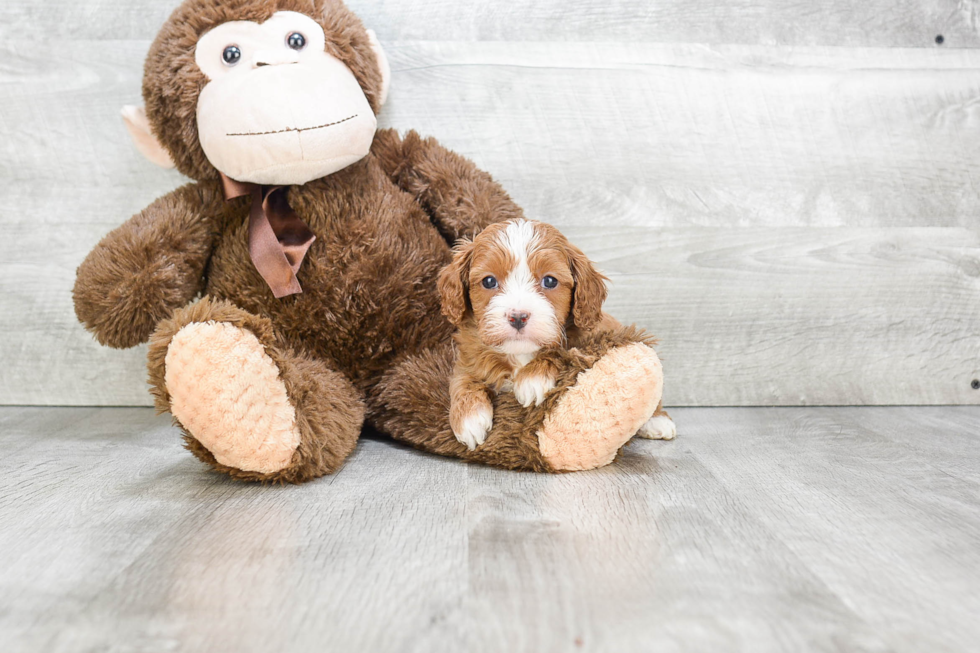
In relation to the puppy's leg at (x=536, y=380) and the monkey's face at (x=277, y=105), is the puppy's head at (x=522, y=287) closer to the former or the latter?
the puppy's leg at (x=536, y=380)

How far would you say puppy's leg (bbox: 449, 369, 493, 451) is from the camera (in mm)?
984

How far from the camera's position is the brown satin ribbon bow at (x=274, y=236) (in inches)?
43.3

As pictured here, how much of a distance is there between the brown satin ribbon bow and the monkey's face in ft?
0.12

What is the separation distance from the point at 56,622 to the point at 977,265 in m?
1.53

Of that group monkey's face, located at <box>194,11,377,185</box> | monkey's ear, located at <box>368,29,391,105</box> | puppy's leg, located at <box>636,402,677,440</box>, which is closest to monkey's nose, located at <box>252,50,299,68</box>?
monkey's face, located at <box>194,11,377,185</box>

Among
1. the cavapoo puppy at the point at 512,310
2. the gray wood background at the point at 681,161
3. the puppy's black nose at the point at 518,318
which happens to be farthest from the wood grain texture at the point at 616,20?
the puppy's black nose at the point at 518,318

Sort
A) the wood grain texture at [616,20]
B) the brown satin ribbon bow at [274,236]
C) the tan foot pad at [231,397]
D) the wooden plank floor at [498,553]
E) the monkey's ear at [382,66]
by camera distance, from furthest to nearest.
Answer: the wood grain texture at [616,20]
the monkey's ear at [382,66]
the brown satin ribbon bow at [274,236]
the tan foot pad at [231,397]
the wooden plank floor at [498,553]

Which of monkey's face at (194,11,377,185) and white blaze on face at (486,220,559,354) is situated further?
monkey's face at (194,11,377,185)

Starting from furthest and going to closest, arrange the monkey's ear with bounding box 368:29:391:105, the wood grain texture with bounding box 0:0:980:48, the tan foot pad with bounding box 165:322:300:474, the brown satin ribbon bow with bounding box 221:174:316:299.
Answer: the wood grain texture with bounding box 0:0:980:48 → the monkey's ear with bounding box 368:29:391:105 → the brown satin ribbon bow with bounding box 221:174:316:299 → the tan foot pad with bounding box 165:322:300:474

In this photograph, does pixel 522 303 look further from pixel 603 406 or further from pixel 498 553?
pixel 498 553

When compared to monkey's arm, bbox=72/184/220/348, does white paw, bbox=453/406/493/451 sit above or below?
below

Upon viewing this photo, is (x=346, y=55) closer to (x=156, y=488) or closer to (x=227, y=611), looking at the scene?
(x=156, y=488)

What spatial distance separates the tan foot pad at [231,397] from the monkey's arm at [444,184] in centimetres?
39

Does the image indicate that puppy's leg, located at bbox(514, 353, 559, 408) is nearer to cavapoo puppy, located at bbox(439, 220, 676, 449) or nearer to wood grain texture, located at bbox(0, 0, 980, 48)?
cavapoo puppy, located at bbox(439, 220, 676, 449)
